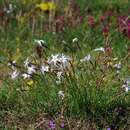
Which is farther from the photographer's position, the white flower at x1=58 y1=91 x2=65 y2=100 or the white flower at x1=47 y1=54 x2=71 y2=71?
the white flower at x1=58 y1=91 x2=65 y2=100

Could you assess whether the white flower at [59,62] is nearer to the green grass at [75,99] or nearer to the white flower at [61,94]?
the green grass at [75,99]

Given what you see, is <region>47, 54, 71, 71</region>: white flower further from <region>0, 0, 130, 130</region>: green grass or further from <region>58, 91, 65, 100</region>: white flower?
<region>58, 91, 65, 100</region>: white flower

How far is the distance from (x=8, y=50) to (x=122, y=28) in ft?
5.08

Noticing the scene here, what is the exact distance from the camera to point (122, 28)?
6863 millimetres

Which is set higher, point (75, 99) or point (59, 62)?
point (59, 62)

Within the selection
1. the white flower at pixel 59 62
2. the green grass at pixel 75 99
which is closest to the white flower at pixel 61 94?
the green grass at pixel 75 99

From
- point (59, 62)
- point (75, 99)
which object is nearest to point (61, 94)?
point (75, 99)

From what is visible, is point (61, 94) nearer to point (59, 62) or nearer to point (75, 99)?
point (75, 99)

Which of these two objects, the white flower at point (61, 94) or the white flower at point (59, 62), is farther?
the white flower at point (61, 94)

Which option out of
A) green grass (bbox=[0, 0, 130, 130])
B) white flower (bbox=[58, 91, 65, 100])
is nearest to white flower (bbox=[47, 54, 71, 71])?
green grass (bbox=[0, 0, 130, 130])

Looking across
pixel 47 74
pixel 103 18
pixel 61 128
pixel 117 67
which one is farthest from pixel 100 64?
pixel 103 18

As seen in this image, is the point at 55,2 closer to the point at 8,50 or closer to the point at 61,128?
the point at 8,50

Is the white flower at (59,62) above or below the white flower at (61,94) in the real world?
above

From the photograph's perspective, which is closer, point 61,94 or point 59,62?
point 59,62
